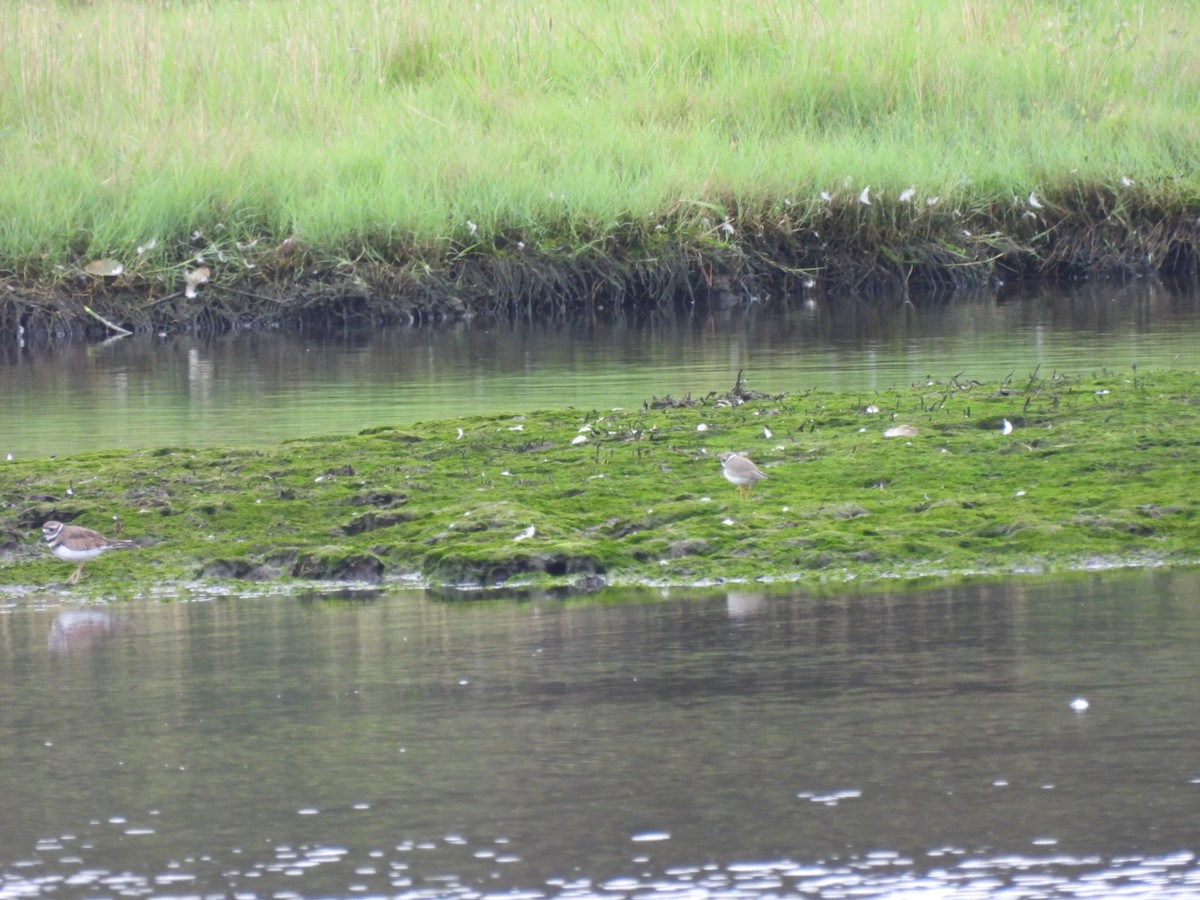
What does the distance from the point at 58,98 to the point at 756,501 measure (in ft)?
44.2

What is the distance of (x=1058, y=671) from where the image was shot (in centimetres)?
501

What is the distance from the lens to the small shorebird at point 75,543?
6820 mm

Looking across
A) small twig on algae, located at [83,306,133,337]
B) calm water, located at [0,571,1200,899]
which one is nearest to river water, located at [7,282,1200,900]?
calm water, located at [0,571,1200,899]

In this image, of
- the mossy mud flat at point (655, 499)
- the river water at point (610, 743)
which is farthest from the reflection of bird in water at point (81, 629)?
the mossy mud flat at point (655, 499)


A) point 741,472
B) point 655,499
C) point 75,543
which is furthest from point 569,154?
point 75,543

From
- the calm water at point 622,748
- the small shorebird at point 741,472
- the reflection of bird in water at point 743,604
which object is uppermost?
the small shorebird at point 741,472

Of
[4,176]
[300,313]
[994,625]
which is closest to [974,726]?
[994,625]

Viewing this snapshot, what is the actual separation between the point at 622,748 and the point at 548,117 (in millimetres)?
14680

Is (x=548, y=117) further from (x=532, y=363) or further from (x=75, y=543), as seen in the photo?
(x=75, y=543)

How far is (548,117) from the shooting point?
18656 millimetres

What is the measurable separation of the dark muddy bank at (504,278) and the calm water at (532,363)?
57 cm

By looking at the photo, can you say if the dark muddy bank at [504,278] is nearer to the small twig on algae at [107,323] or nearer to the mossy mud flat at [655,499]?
the small twig on algae at [107,323]

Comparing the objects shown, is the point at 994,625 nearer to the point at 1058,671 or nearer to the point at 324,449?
the point at 1058,671

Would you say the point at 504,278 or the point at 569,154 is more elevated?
the point at 569,154
